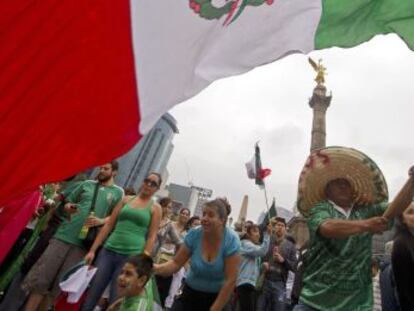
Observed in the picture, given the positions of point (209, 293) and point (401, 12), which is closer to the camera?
point (401, 12)

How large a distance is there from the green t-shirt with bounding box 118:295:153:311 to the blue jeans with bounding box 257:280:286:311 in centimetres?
340

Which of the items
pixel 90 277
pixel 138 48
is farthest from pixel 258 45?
pixel 90 277

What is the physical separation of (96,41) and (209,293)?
8.58 ft

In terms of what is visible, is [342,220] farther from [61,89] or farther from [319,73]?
[319,73]

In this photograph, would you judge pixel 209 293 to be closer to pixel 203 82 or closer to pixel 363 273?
pixel 363 273

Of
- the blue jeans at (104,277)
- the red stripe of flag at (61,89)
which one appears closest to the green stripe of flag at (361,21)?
the red stripe of flag at (61,89)

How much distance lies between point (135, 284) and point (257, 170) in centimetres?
509

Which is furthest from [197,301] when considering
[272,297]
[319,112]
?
[319,112]

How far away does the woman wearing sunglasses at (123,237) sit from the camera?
3856 millimetres

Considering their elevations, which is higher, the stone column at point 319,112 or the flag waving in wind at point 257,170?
the stone column at point 319,112

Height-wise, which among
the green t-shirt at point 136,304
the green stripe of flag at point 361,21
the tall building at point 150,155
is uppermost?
the tall building at point 150,155

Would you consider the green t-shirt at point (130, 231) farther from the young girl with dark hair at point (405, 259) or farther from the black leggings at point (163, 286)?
the young girl with dark hair at point (405, 259)

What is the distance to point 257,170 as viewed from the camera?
808cm

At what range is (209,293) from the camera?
11.3ft
